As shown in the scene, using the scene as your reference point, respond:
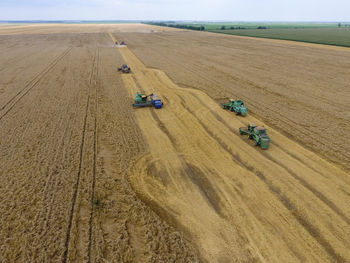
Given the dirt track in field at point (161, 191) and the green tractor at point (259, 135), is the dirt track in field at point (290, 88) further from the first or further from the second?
the green tractor at point (259, 135)

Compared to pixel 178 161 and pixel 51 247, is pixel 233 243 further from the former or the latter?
pixel 51 247

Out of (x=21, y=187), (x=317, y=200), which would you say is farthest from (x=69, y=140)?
(x=317, y=200)

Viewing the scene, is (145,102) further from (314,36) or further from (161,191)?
(314,36)

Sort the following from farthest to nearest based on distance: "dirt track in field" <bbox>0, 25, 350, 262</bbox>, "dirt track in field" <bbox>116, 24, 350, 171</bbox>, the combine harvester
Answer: the combine harvester, "dirt track in field" <bbox>116, 24, 350, 171</bbox>, "dirt track in field" <bbox>0, 25, 350, 262</bbox>

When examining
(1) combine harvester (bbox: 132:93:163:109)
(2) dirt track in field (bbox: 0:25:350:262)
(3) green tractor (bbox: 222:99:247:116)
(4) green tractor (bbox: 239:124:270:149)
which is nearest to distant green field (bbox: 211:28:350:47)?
(3) green tractor (bbox: 222:99:247:116)

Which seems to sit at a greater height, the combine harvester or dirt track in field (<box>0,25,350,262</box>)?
the combine harvester

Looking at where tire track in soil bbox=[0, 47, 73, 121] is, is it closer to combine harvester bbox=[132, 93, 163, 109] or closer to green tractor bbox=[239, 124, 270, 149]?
combine harvester bbox=[132, 93, 163, 109]

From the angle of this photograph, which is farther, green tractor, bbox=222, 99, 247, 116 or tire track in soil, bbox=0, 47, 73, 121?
tire track in soil, bbox=0, 47, 73, 121

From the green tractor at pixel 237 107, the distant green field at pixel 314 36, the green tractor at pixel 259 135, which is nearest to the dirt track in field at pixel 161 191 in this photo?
the green tractor at pixel 259 135
